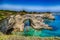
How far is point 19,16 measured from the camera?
7.35m

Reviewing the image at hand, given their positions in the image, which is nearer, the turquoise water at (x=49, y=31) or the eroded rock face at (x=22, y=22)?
the turquoise water at (x=49, y=31)

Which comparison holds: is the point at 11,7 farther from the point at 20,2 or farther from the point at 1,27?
the point at 1,27

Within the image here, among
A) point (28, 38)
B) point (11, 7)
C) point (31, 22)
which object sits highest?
point (11, 7)

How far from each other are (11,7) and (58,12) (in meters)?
1.67

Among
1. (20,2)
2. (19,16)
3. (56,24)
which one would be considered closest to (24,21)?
(19,16)

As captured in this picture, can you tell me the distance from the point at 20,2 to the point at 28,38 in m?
1.37

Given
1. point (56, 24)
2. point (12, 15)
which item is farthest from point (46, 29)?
point (12, 15)

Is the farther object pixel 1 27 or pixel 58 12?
pixel 1 27

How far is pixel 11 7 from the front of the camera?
7238 mm

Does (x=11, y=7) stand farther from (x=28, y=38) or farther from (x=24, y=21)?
(x=28, y=38)

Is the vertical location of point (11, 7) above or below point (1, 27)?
above

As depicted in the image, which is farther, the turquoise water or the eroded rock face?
the eroded rock face

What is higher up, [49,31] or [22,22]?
[22,22]

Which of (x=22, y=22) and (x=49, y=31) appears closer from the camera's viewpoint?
(x=49, y=31)
